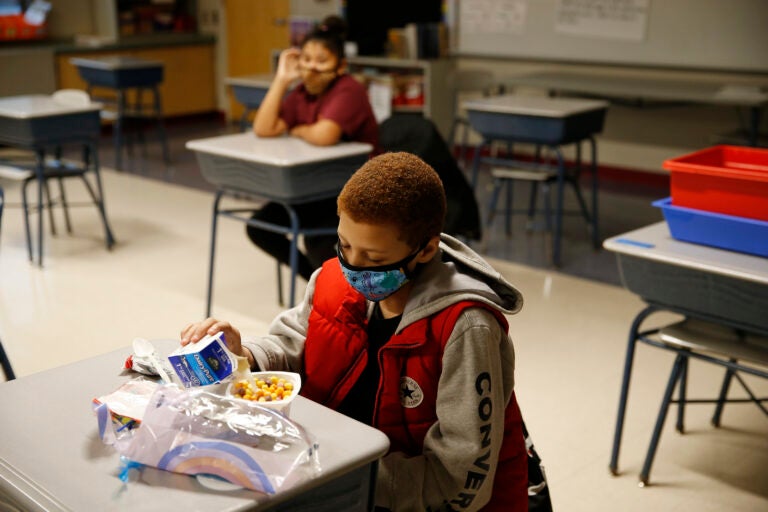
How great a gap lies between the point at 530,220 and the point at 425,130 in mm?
2031

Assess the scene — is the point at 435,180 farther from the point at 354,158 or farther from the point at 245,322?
A: the point at 245,322

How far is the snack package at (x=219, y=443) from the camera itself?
3.36 feet

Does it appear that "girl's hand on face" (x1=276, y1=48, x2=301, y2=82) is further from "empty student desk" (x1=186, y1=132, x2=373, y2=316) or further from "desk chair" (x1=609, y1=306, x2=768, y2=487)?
"desk chair" (x1=609, y1=306, x2=768, y2=487)

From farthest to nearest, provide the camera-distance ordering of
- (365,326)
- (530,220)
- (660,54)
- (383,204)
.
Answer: (660,54), (530,220), (365,326), (383,204)

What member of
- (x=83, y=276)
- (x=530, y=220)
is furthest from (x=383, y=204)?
(x=530, y=220)

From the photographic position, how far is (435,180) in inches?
50.6

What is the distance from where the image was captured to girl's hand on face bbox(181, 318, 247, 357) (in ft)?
4.36

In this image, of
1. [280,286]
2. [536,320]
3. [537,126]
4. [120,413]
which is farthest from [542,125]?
[120,413]

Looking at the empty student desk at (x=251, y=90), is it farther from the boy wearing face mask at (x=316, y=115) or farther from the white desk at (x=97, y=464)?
the white desk at (x=97, y=464)

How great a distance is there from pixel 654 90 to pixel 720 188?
3380mm

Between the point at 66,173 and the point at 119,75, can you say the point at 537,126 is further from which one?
the point at 119,75

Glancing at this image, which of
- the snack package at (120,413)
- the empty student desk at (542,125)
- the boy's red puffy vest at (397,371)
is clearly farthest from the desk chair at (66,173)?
the snack package at (120,413)

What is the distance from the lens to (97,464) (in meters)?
1.08

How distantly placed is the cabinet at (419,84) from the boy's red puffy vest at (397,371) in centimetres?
491
